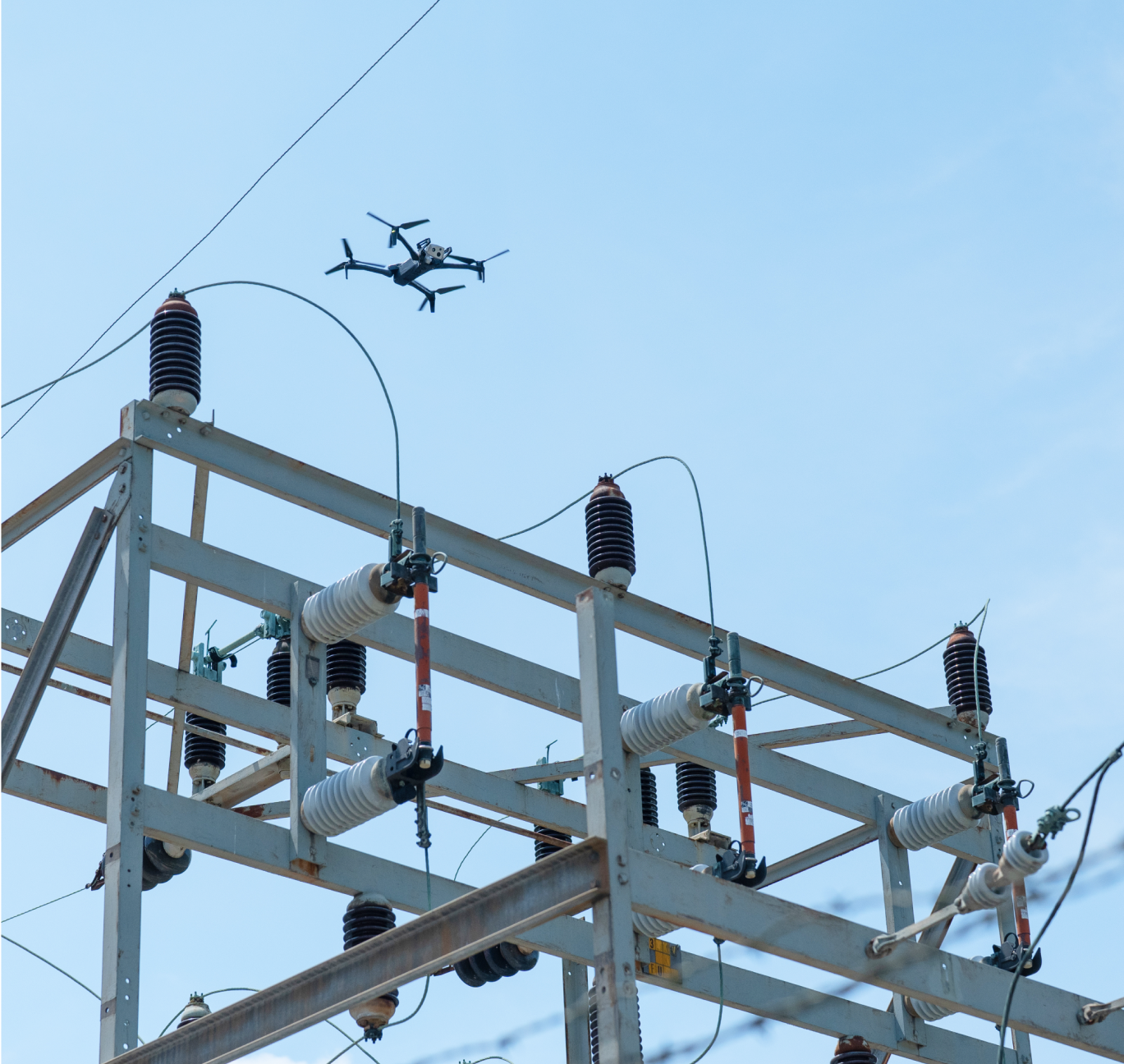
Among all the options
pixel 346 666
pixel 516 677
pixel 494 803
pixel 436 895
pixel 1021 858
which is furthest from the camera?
pixel 494 803

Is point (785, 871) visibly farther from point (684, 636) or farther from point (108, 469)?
point (108, 469)

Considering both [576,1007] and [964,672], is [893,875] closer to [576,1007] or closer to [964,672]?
[964,672]

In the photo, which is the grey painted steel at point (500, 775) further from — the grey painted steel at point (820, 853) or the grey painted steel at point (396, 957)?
the grey painted steel at point (396, 957)

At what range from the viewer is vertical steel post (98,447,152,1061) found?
11.4 m

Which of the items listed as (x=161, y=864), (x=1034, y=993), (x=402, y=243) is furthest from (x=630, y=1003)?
(x=402, y=243)

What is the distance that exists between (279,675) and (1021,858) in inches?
238

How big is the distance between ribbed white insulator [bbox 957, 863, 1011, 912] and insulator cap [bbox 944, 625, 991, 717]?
490cm

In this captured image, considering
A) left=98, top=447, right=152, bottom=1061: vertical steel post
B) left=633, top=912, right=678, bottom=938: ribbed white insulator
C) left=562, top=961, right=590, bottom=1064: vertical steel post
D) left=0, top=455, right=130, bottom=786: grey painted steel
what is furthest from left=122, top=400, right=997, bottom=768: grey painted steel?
left=562, top=961, right=590, bottom=1064: vertical steel post

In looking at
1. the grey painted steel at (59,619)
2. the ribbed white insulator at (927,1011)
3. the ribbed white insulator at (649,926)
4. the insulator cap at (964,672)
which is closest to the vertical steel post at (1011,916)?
the ribbed white insulator at (927,1011)

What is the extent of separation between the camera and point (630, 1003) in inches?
370

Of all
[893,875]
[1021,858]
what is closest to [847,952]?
[1021,858]

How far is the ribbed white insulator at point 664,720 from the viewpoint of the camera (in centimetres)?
1310

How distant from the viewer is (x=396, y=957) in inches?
396

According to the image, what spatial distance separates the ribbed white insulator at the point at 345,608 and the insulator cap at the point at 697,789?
3707 millimetres
